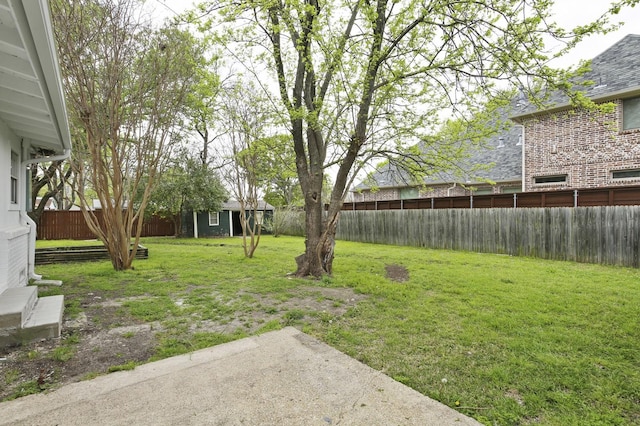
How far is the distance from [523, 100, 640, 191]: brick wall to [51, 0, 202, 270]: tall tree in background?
398 inches

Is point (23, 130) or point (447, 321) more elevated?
point (23, 130)

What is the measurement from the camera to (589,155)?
10.7m

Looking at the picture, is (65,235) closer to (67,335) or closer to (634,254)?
(67,335)

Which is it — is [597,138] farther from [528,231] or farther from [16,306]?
[16,306]

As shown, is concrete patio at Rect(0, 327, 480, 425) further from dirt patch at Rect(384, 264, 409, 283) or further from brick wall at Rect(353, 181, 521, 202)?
brick wall at Rect(353, 181, 521, 202)

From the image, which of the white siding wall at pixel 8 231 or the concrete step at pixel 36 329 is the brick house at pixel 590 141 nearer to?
the concrete step at pixel 36 329

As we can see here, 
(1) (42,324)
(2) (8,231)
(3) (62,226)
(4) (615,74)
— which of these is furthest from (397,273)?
(3) (62,226)

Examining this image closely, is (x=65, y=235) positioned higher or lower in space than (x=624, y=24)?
lower

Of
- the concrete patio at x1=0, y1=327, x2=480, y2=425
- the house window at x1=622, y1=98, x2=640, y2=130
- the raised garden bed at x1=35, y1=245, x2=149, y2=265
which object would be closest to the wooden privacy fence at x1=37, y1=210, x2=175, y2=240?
the raised garden bed at x1=35, y1=245, x2=149, y2=265

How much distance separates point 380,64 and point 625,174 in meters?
9.98

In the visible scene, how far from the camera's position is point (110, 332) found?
3529 mm

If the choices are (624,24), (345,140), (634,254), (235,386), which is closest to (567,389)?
(235,386)

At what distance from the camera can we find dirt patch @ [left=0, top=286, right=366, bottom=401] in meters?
2.58

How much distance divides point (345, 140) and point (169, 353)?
16.3 feet
